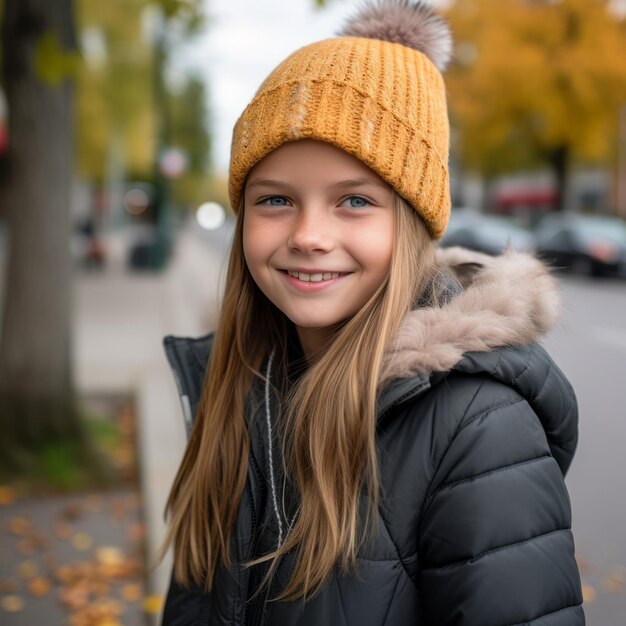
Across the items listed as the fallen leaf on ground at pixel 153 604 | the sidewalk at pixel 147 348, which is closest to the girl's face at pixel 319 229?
the sidewalk at pixel 147 348

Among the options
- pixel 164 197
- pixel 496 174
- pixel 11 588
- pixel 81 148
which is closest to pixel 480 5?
pixel 496 174

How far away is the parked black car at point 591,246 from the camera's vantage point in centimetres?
1797

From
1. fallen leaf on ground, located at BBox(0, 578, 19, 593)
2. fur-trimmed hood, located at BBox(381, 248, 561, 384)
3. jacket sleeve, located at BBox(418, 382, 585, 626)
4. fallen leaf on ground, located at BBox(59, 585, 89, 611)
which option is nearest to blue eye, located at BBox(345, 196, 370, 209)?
fur-trimmed hood, located at BBox(381, 248, 561, 384)

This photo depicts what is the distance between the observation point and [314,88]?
166 cm

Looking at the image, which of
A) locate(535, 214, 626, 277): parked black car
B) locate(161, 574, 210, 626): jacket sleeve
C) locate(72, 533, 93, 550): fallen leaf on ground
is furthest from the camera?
locate(535, 214, 626, 277): parked black car

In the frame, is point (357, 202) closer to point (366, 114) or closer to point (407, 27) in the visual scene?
point (366, 114)

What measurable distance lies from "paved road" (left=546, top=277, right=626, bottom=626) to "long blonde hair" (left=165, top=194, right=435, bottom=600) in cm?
46

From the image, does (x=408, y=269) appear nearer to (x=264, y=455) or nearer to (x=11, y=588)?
(x=264, y=455)

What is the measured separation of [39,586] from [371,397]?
3037 mm

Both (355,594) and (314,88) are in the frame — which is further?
(314,88)

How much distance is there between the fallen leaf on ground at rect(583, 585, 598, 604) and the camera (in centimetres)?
389

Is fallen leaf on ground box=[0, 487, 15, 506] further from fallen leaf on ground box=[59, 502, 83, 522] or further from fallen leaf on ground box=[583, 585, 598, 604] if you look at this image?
fallen leaf on ground box=[583, 585, 598, 604]

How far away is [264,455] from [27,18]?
14.2ft

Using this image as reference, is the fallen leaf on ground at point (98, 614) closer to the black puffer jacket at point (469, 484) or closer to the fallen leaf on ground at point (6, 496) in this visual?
the fallen leaf on ground at point (6, 496)
